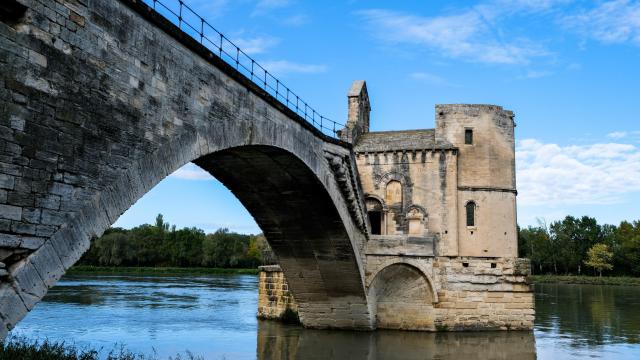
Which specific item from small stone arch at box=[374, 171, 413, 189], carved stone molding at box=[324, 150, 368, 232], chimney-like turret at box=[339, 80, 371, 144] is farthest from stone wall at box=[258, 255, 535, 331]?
chimney-like turret at box=[339, 80, 371, 144]

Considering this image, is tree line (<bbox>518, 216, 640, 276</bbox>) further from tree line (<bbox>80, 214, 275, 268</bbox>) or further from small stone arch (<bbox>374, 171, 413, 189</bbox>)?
small stone arch (<bbox>374, 171, 413, 189</bbox>)

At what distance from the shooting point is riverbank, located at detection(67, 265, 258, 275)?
65625 millimetres

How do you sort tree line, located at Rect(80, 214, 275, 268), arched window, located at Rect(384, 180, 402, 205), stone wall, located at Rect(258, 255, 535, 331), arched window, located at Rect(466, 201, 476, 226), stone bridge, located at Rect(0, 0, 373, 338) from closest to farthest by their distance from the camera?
stone bridge, located at Rect(0, 0, 373, 338) < stone wall, located at Rect(258, 255, 535, 331) < arched window, located at Rect(466, 201, 476, 226) < arched window, located at Rect(384, 180, 402, 205) < tree line, located at Rect(80, 214, 275, 268)

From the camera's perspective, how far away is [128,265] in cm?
7325

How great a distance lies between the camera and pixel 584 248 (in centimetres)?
7519

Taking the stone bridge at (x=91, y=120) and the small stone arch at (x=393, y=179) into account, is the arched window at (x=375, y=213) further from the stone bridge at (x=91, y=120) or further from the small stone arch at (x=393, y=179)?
the stone bridge at (x=91, y=120)

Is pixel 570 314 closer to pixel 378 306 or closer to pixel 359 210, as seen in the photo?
pixel 378 306

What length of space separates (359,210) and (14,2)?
15.0 metres

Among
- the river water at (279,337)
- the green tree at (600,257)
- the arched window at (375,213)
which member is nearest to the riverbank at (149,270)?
the river water at (279,337)

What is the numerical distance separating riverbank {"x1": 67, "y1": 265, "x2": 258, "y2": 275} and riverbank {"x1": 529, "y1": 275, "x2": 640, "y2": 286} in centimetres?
3688

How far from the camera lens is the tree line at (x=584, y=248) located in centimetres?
7075

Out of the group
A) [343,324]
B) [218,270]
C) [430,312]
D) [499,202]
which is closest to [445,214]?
[499,202]

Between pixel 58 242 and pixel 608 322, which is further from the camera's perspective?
pixel 608 322

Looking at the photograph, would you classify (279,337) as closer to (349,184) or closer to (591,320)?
(349,184)
